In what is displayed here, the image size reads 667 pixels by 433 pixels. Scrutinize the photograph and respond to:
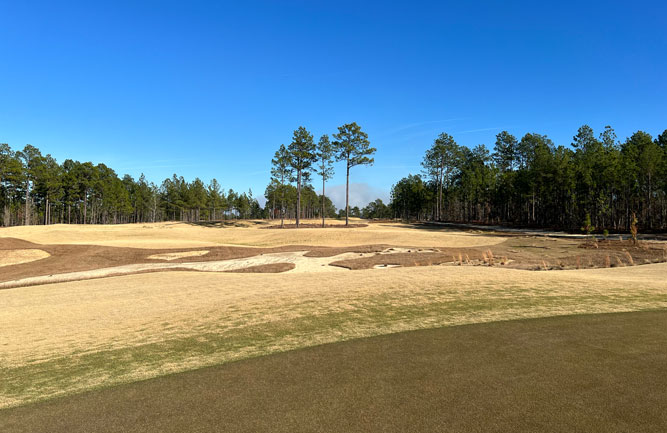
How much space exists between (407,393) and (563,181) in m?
68.4

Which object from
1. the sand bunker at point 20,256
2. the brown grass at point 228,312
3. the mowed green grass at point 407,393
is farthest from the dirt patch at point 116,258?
the mowed green grass at point 407,393

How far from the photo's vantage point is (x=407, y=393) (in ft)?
15.3

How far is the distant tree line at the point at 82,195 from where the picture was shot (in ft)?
249

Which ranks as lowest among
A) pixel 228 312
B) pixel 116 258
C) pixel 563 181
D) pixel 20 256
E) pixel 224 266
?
pixel 224 266

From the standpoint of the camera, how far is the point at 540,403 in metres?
4.24

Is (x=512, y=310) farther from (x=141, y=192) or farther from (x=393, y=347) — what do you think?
(x=141, y=192)

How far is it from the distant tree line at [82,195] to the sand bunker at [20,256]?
5428 centimetres

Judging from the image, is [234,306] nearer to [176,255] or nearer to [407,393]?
[407,393]

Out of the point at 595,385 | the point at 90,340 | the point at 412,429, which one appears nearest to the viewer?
the point at 412,429

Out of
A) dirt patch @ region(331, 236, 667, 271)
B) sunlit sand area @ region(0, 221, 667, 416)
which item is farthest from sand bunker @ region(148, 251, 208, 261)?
dirt patch @ region(331, 236, 667, 271)

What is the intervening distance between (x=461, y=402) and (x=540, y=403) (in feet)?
3.10

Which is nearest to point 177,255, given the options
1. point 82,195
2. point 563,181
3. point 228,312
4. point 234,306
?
point 234,306

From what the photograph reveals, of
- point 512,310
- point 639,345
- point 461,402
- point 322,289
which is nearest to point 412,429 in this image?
point 461,402

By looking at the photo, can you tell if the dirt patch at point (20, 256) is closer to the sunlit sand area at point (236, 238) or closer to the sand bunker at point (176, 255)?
the sunlit sand area at point (236, 238)
